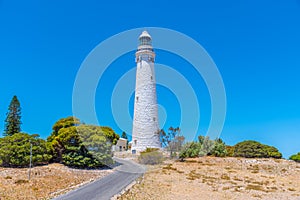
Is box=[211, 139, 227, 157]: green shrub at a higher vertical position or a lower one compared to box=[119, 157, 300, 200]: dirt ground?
higher

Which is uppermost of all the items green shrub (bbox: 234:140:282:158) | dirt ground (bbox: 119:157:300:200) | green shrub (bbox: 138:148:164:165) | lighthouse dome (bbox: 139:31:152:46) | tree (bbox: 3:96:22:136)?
lighthouse dome (bbox: 139:31:152:46)

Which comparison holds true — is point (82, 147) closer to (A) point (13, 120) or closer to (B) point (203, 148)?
(B) point (203, 148)

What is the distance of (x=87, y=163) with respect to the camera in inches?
829

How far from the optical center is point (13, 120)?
130 feet

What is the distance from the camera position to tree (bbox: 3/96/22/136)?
39.4m

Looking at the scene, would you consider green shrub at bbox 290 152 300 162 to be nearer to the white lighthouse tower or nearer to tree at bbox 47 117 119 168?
the white lighthouse tower

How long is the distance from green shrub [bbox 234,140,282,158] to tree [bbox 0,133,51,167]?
23.5 m

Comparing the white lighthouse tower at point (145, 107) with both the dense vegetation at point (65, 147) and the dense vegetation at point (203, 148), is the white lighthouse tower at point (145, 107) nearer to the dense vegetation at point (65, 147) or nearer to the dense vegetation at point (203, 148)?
the dense vegetation at point (203, 148)

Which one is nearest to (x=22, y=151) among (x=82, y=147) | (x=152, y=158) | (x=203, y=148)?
(x=82, y=147)

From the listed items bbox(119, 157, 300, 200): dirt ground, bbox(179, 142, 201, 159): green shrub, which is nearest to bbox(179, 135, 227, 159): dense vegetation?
bbox(179, 142, 201, 159): green shrub

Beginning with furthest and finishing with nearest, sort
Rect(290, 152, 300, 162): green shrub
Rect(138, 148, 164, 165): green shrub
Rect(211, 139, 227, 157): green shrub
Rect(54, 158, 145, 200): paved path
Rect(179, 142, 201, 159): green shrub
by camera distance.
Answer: Rect(211, 139, 227, 157): green shrub, Rect(179, 142, 201, 159): green shrub, Rect(290, 152, 300, 162): green shrub, Rect(138, 148, 164, 165): green shrub, Rect(54, 158, 145, 200): paved path

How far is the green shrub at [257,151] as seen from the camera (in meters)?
30.7

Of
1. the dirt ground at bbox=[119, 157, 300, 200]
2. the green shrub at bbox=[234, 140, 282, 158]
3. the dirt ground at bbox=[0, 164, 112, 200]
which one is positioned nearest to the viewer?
the dirt ground at bbox=[0, 164, 112, 200]

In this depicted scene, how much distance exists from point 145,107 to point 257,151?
1596 centimetres
